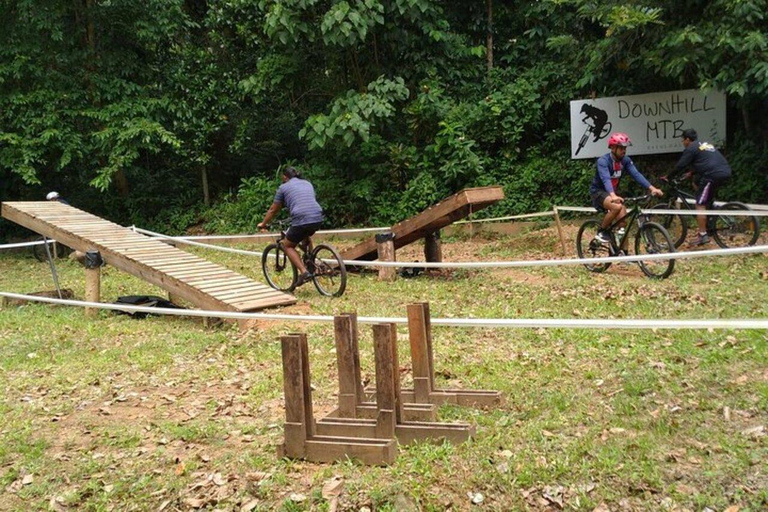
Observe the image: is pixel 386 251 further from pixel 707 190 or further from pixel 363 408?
pixel 363 408

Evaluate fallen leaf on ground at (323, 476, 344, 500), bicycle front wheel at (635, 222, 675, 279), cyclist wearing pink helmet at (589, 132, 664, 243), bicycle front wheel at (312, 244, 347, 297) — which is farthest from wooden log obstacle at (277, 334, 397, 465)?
cyclist wearing pink helmet at (589, 132, 664, 243)

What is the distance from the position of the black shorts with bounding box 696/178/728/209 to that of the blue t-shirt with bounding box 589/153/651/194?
5.08 ft

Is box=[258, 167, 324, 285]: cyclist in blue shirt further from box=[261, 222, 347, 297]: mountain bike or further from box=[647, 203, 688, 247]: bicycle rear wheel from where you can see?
box=[647, 203, 688, 247]: bicycle rear wheel

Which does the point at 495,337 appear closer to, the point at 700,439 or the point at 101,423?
the point at 700,439

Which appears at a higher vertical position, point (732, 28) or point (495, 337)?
point (732, 28)

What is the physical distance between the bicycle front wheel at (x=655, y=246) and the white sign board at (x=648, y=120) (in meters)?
5.13

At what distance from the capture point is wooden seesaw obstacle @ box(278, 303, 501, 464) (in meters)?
3.98

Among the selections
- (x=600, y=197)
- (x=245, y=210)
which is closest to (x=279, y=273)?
(x=600, y=197)

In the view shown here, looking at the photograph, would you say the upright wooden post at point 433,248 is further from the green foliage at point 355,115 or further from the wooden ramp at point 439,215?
the green foliage at point 355,115

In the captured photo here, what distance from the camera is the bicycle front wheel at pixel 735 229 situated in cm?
1004

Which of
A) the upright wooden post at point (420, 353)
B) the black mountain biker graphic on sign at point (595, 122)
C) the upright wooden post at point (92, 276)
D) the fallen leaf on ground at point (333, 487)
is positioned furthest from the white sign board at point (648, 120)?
the fallen leaf on ground at point (333, 487)

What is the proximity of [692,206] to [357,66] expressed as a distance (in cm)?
816

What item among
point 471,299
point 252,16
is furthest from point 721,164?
point 252,16

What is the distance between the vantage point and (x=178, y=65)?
17328 millimetres
